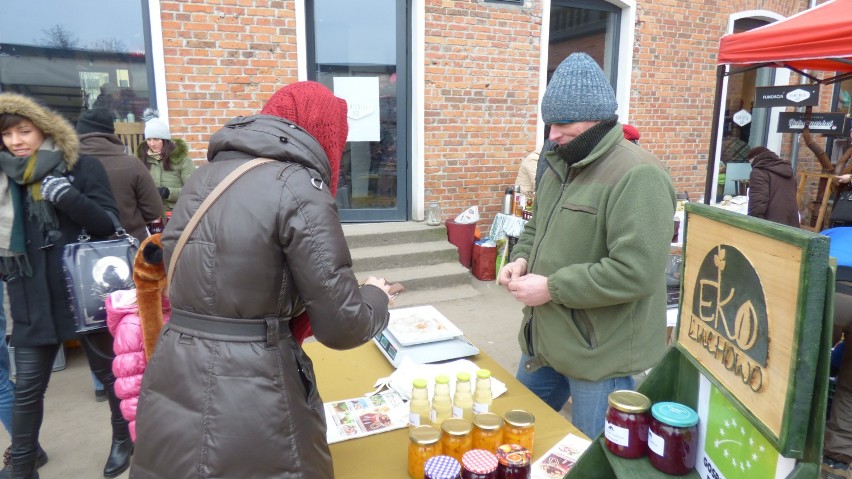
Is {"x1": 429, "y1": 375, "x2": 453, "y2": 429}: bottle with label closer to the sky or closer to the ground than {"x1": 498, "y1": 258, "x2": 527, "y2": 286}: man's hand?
closer to the ground

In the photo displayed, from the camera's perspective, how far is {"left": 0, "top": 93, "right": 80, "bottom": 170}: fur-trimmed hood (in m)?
2.57

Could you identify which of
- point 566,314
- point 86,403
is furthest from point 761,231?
point 86,403

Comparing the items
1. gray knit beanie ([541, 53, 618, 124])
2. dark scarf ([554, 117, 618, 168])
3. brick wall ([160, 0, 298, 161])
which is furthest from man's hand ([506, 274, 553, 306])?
brick wall ([160, 0, 298, 161])

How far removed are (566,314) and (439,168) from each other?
489 cm

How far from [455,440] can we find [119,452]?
240 centimetres

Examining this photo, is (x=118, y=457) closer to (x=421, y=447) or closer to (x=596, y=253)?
(x=421, y=447)

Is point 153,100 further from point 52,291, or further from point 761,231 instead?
point 761,231

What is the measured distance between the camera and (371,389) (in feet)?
6.85

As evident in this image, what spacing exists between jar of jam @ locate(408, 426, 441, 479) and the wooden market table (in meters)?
0.06

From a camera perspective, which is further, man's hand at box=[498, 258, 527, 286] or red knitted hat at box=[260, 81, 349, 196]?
man's hand at box=[498, 258, 527, 286]

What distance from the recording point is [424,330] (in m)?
2.42

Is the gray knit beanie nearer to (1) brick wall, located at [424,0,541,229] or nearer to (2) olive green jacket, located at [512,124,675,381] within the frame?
(2) olive green jacket, located at [512,124,675,381]

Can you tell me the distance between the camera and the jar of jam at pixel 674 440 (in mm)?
1114

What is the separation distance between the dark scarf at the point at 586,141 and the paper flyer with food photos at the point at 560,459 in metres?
0.95
